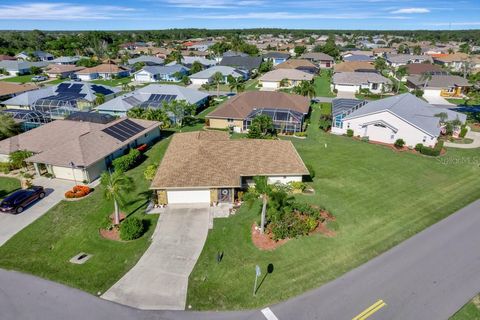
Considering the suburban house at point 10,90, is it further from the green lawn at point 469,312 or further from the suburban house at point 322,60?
the suburban house at point 322,60

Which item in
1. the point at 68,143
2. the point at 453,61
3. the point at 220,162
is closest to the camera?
the point at 220,162

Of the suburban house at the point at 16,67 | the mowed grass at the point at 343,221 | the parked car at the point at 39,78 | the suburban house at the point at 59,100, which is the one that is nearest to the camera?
the mowed grass at the point at 343,221

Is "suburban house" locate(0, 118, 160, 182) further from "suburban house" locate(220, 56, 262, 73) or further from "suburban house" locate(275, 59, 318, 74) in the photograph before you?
"suburban house" locate(275, 59, 318, 74)

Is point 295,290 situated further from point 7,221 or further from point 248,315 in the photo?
point 7,221

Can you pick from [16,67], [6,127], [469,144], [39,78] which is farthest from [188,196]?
[16,67]

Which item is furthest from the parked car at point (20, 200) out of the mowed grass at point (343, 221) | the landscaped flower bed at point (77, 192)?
the mowed grass at point (343, 221)

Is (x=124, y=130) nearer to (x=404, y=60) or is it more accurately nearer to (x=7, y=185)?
(x=7, y=185)
